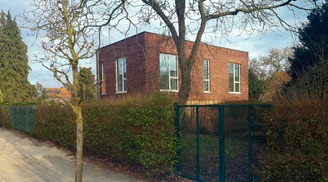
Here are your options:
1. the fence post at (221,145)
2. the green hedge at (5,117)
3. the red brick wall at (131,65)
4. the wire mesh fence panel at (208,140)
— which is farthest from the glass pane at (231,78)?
the green hedge at (5,117)

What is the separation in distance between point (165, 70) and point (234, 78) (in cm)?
720

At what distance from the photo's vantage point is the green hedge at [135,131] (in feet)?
17.7

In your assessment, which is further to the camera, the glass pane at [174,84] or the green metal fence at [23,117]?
the glass pane at [174,84]

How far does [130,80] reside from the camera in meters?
14.6

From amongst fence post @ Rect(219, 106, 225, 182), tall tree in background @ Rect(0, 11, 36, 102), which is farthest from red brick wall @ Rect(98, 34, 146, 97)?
tall tree in background @ Rect(0, 11, 36, 102)

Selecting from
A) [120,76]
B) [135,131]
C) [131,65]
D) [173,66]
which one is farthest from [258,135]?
[120,76]

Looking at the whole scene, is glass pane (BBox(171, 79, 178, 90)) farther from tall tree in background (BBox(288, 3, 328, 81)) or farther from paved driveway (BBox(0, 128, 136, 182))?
paved driveway (BBox(0, 128, 136, 182))

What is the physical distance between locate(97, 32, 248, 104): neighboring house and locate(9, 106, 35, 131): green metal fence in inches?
154

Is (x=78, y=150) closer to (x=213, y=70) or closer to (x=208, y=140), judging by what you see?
(x=208, y=140)

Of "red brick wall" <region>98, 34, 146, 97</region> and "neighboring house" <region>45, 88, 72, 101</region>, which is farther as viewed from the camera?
"red brick wall" <region>98, 34, 146, 97</region>

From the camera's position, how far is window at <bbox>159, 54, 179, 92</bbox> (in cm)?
1430

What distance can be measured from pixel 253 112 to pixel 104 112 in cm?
411

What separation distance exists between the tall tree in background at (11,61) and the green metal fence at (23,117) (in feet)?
46.3

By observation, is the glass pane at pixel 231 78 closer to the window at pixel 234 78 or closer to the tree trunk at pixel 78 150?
the window at pixel 234 78
